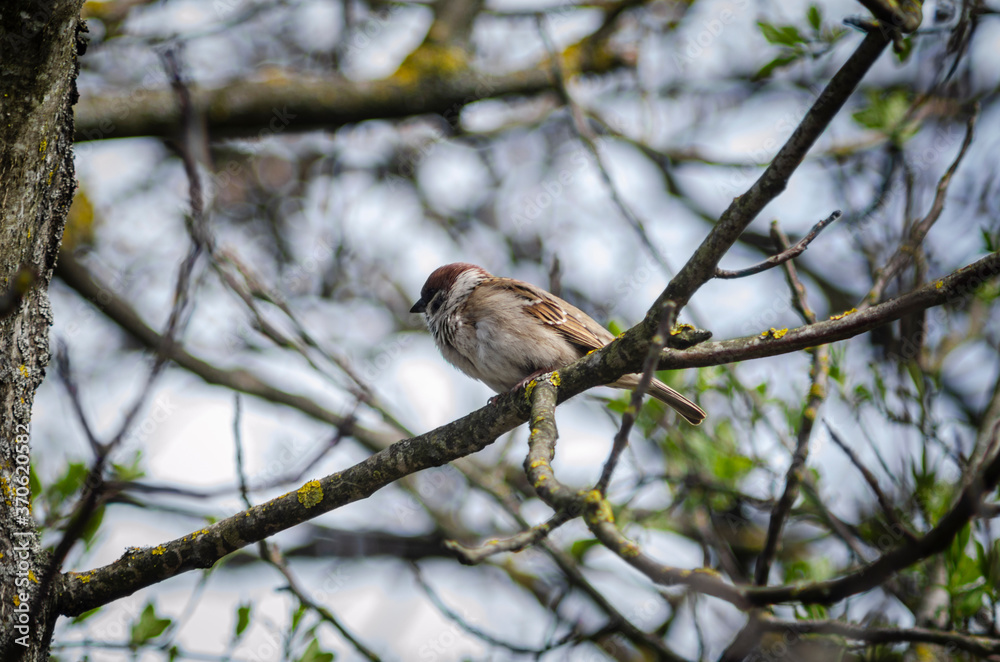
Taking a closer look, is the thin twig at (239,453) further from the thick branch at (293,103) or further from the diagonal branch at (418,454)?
the thick branch at (293,103)

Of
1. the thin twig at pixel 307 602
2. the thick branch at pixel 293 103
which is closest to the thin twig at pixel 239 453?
the thin twig at pixel 307 602

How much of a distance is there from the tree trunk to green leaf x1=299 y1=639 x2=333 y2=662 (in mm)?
1379

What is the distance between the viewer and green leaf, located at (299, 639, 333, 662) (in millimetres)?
3500


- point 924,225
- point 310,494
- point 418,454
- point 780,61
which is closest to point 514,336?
point 418,454

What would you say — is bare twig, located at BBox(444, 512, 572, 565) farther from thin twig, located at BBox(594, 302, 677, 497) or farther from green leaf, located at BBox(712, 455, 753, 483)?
green leaf, located at BBox(712, 455, 753, 483)

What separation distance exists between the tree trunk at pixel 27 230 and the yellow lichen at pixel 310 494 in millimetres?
776

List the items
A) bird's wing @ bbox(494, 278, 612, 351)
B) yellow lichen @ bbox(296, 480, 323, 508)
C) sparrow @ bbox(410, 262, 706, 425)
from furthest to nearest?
bird's wing @ bbox(494, 278, 612, 351), sparrow @ bbox(410, 262, 706, 425), yellow lichen @ bbox(296, 480, 323, 508)

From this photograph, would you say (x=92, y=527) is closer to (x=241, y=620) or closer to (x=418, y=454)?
(x=241, y=620)

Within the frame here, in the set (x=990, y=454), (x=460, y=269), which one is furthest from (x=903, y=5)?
(x=460, y=269)

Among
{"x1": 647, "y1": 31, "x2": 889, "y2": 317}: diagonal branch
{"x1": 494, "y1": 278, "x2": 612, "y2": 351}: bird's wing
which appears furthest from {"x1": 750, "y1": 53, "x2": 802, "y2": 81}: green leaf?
{"x1": 647, "y1": 31, "x2": 889, "y2": 317}: diagonal branch

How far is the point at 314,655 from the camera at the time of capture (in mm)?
3504

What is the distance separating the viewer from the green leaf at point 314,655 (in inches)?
138

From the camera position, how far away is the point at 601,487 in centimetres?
168

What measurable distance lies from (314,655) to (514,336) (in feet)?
6.00
